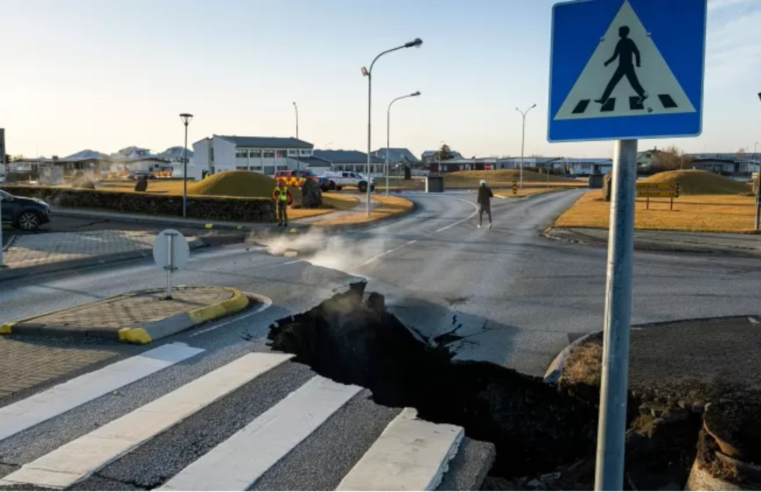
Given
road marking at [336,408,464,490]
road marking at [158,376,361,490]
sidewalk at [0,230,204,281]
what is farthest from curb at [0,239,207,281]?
road marking at [336,408,464,490]

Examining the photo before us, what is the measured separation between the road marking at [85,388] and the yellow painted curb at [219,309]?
3.17 ft

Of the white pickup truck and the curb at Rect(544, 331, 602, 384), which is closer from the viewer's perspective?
the curb at Rect(544, 331, 602, 384)

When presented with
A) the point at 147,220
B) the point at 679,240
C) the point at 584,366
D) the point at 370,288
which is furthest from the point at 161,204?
the point at 584,366

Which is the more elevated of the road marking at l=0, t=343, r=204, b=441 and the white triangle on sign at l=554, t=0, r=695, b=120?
the white triangle on sign at l=554, t=0, r=695, b=120

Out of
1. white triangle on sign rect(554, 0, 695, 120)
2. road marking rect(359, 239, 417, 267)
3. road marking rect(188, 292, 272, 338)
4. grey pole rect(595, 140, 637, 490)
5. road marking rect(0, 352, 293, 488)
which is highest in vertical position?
white triangle on sign rect(554, 0, 695, 120)

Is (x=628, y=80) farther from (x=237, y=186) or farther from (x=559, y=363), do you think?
(x=237, y=186)

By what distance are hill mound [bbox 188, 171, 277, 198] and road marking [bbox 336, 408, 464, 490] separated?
93.5ft

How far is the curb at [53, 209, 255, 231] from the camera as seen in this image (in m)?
22.3

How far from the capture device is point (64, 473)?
12.8 feet

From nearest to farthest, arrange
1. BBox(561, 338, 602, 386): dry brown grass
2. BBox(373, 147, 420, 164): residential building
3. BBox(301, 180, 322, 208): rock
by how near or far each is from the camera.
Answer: BBox(561, 338, 602, 386): dry brown grass → BBox(301, 180, 322, 208): rock → BBox(373, 147, 420, 164): residential building

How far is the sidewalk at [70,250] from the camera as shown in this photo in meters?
12.6

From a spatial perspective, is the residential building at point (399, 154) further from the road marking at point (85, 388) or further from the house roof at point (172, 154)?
the road marking at point (85, 388)

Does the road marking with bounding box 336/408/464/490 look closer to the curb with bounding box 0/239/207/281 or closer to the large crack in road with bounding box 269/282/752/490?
the large crack in road with bounding box 269/282/752/490

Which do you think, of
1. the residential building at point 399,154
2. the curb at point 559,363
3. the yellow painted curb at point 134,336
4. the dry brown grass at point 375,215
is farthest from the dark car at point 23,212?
the residential building at point 399,154
